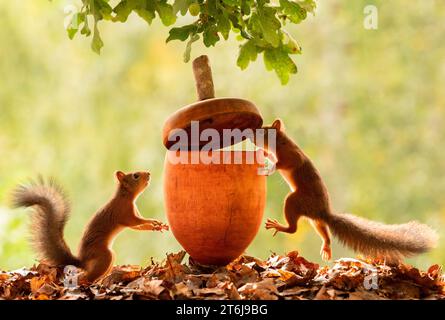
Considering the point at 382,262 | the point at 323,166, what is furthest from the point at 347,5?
the point at 382,262

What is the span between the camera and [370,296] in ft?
5.91

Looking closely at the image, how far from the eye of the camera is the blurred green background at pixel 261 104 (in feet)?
15.4

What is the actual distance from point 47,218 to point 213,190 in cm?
58

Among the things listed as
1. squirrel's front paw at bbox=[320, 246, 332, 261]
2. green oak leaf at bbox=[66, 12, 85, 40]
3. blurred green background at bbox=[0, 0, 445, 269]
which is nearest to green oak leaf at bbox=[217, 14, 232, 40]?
green oak leaf at bbox=[66, 12, 85, 40]

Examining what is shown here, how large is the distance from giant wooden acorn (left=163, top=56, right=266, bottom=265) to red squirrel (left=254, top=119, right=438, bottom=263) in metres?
0.15

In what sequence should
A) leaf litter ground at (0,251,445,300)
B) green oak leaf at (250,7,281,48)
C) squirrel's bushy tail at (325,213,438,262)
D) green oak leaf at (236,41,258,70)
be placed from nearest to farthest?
1. leaf litter ground at (0,251,445,300)
2. green oak leaf at (250,7,281,48)
3. squirrel's bushy tail at (325,213,438,262)
4. green oak leaf at (236,41,258,70)

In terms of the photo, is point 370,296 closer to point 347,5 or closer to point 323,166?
point 323,166

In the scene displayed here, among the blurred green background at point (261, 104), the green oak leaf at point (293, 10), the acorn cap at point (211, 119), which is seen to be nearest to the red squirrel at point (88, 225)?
the acorn cap at point (211, 119)

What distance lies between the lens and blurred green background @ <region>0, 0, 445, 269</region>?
15.4 ft

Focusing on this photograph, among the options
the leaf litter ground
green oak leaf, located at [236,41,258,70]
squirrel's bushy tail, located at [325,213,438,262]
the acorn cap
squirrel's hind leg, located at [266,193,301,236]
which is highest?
green oak leaf, located at [236,41,258,70]

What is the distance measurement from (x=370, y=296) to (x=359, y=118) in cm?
310

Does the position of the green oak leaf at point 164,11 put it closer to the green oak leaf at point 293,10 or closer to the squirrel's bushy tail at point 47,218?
the green oak leaf at point 293,10

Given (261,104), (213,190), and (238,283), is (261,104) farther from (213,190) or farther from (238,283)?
(238,283)

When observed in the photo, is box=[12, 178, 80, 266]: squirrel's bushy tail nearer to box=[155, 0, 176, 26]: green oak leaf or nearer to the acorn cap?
the acorn cap
